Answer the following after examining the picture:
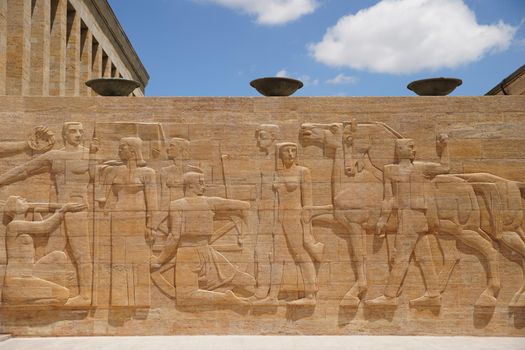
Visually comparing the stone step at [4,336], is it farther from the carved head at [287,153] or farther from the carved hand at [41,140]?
the carved head at [287,153]

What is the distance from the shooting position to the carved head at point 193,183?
9.48 metres

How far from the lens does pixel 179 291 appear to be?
936 centimetres

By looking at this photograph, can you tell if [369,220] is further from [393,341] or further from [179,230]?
[179,230]

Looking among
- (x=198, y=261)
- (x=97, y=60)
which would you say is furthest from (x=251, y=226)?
(x=97, y=60)

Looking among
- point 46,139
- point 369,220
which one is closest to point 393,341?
point 369,220

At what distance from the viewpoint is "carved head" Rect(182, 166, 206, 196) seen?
9.48 meters

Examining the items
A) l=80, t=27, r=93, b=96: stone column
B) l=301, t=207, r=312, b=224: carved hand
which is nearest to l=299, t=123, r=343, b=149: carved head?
l=301, t=207, r=312, b=224: carved hand

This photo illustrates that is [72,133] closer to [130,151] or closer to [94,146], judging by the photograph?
[94,146]

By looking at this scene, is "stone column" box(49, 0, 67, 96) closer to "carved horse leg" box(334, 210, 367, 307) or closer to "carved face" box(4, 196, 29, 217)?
"carved face" box(4, 196, 29, 217)

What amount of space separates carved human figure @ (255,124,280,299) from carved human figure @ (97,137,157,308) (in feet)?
6.27

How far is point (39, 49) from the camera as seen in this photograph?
14.5 meters

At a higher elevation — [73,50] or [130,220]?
[73,50]

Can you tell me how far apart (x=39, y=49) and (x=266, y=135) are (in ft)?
27.4

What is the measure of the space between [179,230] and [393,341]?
415cm
